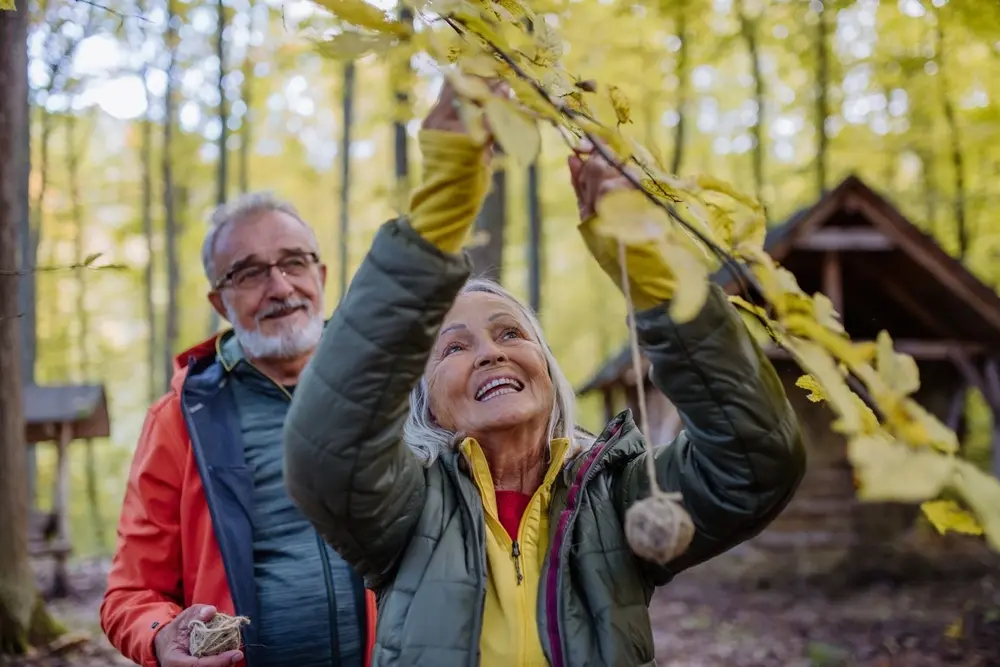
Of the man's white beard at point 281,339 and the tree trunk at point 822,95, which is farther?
the tree trunk at point 822,95

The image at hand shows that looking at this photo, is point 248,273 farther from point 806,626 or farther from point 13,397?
point 806,626

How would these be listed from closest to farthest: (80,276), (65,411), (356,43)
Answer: (356,43), (65,411), (80,276)

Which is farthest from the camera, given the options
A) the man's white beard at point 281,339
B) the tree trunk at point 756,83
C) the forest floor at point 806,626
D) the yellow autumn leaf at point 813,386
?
the tree trunk at point 756,83

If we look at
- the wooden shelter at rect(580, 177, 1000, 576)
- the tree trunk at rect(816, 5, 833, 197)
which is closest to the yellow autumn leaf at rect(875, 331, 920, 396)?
the wooden shelter at rect(580, 177, 1000, 576)

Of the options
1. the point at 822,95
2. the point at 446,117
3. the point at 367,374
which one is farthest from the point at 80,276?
the point at 446,117

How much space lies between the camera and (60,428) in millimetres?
11320

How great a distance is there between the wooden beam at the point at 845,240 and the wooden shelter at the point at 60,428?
887cm

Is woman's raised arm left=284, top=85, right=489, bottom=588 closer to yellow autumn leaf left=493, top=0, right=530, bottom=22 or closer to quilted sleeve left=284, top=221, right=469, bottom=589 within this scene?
quilted sleeve left=284, top=221, right=469, bottom=589

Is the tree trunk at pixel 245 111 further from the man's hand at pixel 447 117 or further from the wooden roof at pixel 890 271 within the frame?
the man's hand at pixel 447 117

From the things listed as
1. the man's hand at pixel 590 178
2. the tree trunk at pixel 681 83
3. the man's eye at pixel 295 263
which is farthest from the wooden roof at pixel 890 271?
the man's hand at pixel 590 178

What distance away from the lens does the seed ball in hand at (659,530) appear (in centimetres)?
107

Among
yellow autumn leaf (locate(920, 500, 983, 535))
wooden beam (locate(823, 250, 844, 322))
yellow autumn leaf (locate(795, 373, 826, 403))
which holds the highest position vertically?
wooden beam (locate(823, 250, 844, 322))

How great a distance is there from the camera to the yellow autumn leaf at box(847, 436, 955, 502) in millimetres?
848

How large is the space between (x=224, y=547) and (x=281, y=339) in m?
0.71
